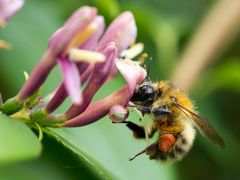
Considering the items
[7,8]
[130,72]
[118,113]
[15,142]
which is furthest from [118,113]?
[7,8]

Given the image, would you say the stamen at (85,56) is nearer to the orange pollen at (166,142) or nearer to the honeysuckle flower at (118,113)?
the honeysuckle flower at (118,113)

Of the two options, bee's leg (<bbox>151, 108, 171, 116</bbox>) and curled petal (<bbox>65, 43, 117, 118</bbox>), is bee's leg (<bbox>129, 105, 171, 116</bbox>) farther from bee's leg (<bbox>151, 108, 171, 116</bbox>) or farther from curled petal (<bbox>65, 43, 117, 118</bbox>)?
curled petal (<bbox>65, 43, 117, 118</bbox>)

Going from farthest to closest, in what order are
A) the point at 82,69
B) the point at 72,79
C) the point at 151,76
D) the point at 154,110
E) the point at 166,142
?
the point at 151,76 < the point at 166,142 < the point at 154,110 < the point at 82,69 < the point at 72,79

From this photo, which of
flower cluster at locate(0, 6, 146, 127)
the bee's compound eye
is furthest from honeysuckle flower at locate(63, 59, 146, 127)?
the bee's compound eye

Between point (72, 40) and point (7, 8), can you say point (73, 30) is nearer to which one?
point (72, 40)

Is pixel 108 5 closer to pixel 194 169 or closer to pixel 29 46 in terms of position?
pixel 29 46

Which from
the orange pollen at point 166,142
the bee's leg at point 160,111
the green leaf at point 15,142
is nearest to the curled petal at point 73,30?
the green leaf at point 15,142

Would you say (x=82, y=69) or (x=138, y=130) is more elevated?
(x=82, y=69)

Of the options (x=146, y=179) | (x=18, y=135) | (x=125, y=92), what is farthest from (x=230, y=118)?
(x=18, y=135)
